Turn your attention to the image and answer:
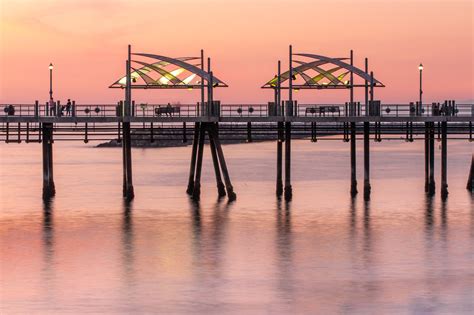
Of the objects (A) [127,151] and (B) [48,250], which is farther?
(A) [127,151]

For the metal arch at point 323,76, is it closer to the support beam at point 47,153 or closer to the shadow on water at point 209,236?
the shadow on water at point 209,236

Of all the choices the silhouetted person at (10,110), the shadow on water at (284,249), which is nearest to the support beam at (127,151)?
the silhouetted person at (10,110)

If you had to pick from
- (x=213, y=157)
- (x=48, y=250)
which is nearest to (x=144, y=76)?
(x=213, y=157)

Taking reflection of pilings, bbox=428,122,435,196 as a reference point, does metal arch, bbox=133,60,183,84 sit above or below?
above

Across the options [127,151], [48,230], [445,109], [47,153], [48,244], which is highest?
[445,109]

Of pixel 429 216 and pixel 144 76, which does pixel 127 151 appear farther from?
pixel 429 216

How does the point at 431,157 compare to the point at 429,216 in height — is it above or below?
above

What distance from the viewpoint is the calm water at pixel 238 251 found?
3522 cm

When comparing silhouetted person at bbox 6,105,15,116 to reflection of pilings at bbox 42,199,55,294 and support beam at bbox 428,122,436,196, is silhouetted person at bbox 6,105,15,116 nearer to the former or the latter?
reflection of pilings at bbox 42,199,55,294

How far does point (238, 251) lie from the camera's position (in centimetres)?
4578

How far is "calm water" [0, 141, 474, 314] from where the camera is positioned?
35.2 m

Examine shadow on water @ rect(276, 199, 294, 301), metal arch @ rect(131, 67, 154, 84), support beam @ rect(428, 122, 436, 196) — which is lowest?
shadow on water @ rect(276, 199, 294, 301)

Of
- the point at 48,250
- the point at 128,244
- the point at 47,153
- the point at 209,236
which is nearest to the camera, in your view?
the point at 48,250

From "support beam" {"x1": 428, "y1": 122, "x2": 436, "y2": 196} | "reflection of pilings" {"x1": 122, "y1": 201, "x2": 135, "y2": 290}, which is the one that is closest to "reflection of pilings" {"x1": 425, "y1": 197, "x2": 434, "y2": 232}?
"support beam" {"x1": 428, "y1": 122, "x2": 436, "y2": 196}
